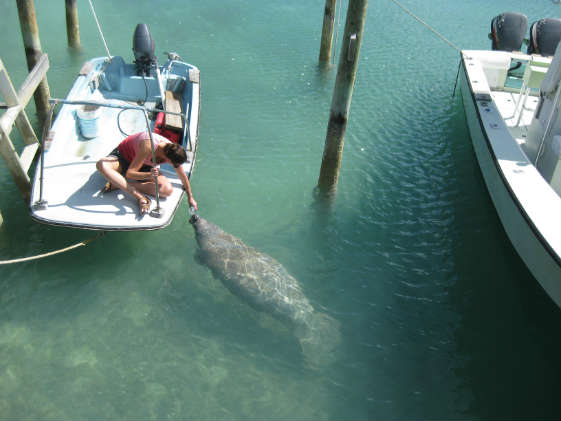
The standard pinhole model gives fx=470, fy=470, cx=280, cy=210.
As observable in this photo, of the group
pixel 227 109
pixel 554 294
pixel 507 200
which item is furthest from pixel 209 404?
pixel 227 109

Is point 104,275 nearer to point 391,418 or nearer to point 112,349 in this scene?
point 112,349

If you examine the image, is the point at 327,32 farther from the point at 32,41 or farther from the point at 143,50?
the point at 32,41

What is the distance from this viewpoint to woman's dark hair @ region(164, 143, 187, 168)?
590cm

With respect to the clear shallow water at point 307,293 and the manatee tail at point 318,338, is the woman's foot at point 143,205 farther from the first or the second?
the manatee tail at point 318,338

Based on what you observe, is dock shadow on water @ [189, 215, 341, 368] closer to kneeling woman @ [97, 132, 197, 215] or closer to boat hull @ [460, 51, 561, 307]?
kneeling woman @ [97, 132, 197, 215]

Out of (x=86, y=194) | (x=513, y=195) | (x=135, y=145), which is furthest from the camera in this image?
(x=86, y=194)

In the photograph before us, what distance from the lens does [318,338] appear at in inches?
222

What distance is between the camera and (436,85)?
38.4 ft

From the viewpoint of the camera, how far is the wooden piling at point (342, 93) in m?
6.29

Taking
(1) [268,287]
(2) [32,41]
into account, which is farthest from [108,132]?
(1) [268,287]

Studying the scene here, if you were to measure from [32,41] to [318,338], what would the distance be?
7.93 metres

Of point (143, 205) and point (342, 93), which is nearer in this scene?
point (143, 205)

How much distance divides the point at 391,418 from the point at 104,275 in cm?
401

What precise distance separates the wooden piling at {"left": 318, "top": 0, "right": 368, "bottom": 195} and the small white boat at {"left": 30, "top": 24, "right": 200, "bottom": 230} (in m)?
2.16
